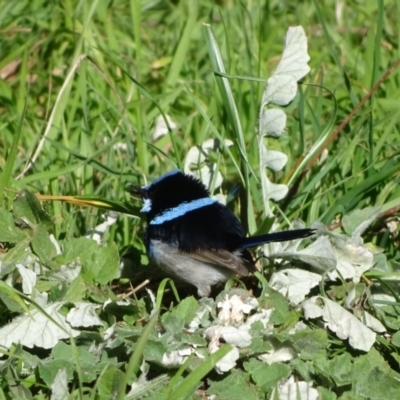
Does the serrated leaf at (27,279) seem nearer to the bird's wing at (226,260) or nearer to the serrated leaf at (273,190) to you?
the bird's wing at (226,260)

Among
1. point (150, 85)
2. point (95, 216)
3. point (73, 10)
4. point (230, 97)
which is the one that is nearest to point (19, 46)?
point (73, 10)

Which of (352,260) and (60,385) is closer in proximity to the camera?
(60,385)

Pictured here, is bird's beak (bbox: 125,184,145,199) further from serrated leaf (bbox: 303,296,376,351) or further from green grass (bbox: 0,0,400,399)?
serrated leaf (bbox: 303,296,376,351)

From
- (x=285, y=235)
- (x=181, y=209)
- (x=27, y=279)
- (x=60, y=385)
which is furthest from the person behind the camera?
(x=181, y=209)

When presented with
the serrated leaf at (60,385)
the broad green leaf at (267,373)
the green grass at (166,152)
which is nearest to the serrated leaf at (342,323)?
the green grass at (166,152)

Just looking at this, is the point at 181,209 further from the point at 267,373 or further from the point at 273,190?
the point at 267,373

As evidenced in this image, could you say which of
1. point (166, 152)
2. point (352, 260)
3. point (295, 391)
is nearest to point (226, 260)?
point (352, 260)

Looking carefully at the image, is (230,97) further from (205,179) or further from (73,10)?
(73,10)
